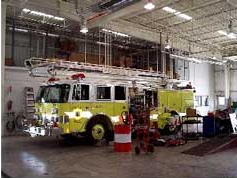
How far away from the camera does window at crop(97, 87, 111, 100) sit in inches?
410

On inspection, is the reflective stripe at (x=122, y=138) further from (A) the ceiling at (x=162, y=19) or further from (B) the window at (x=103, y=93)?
(A) the ceiling at (x=162, y=19)

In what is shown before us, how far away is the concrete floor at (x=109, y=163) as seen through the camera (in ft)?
20.8

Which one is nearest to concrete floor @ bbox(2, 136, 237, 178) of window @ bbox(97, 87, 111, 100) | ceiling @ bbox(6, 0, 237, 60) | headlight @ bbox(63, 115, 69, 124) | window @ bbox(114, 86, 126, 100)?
headlight @ bbox(63, 115, 69, 124)

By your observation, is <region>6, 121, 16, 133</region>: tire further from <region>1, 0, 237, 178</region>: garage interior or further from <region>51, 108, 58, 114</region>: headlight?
<region>51, 108, 58, 114</region>: headlight

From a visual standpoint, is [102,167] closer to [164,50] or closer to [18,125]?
[18,125]

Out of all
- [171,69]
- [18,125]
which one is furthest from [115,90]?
[171,69]

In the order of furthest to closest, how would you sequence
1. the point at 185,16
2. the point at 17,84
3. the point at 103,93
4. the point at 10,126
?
the point at 185,16, the point at 17,84, the point at 10,126, the point at 103,93

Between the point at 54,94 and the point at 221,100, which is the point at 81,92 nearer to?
the point at 54,94

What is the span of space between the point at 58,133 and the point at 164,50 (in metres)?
12.2

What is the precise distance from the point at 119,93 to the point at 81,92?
1.65 metres

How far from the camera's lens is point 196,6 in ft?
47.8

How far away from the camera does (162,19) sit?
56.3 ft

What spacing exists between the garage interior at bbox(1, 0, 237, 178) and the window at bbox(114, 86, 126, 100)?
0.04 metres

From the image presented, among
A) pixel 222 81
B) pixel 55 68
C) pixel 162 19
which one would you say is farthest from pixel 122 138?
pixel 222 81
